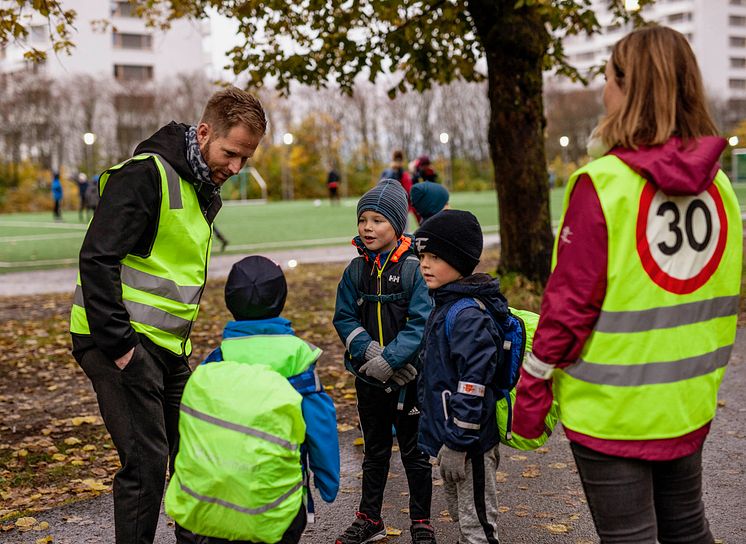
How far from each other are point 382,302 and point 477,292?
852mm

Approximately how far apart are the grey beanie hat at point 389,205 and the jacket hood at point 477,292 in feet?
2.71

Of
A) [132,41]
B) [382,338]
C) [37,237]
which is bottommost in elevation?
[37,237]

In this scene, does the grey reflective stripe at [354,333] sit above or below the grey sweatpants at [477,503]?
above

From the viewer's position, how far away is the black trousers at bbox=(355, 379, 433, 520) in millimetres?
4305

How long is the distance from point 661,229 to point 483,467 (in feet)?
4.74

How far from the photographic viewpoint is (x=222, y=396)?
2955 mm

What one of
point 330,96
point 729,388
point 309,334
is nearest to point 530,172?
point 309,334

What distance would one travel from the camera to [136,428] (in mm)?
3424

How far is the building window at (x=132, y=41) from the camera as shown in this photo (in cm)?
8219

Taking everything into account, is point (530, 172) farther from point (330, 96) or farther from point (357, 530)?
point (330, 96)

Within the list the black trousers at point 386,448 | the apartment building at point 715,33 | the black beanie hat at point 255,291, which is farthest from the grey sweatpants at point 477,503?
the apartment building at point 715,33

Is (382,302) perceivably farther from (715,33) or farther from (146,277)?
(715,33)

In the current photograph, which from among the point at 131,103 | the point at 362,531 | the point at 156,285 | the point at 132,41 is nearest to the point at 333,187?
the point at 131,103

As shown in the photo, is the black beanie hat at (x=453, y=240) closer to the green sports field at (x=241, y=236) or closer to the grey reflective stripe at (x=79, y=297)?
the grey reflective stripe at (x=79, y=297)
